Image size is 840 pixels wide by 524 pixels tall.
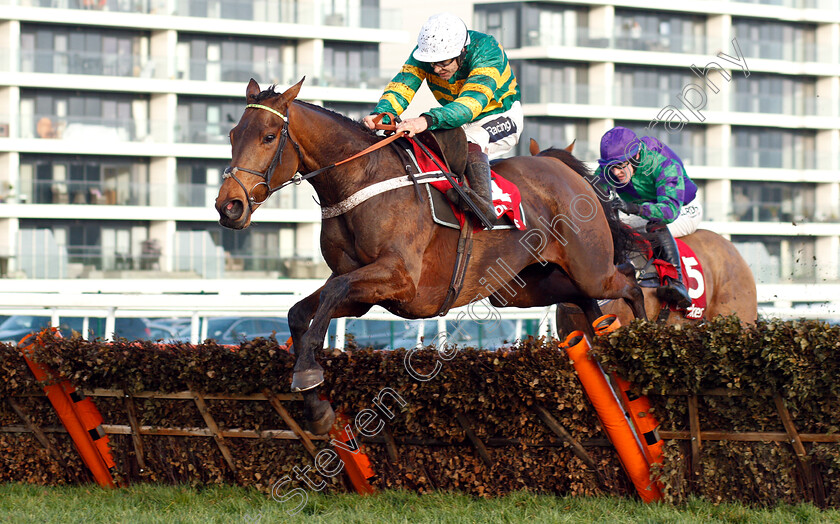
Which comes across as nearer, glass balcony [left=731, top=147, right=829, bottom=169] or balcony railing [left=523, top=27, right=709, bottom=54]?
balcony railing [left=523, top=27, right=709, bottom=54]

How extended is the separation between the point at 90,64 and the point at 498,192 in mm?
25714

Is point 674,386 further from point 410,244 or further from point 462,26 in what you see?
point 462,26

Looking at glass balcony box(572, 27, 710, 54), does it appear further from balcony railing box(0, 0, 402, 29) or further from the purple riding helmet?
the purple riding helmet

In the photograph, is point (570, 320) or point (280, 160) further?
point (570, 320)

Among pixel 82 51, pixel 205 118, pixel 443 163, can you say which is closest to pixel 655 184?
pixel 443 163

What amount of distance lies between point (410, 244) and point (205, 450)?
67.3 inches

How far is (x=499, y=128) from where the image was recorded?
5.15m

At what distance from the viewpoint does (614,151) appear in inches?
250

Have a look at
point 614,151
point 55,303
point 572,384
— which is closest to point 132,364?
point 572,384

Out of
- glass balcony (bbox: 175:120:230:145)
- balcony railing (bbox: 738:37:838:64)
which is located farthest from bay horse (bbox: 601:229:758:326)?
balcony railing (bbox: 738:37:838:64)

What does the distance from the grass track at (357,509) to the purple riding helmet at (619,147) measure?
259 cm

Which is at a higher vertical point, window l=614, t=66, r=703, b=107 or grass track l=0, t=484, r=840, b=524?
window l=614, t=66, r=703, b=107

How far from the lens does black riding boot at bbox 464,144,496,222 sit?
4.65 meters

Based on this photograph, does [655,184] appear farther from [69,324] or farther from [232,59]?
[232,59]
